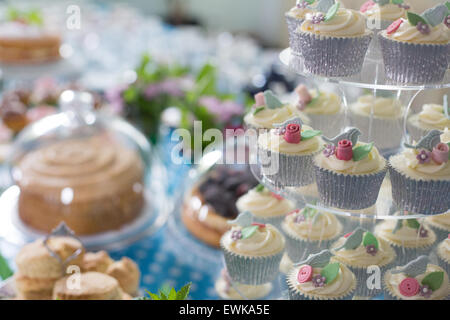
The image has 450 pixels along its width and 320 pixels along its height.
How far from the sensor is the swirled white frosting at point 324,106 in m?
1.63

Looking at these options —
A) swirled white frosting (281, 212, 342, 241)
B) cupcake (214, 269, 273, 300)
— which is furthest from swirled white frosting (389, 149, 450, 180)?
cupcake (214, 269, 273, 300)

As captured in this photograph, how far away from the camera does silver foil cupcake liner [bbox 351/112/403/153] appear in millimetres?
1535

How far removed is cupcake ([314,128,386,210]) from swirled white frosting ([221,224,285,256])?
0.74 ft

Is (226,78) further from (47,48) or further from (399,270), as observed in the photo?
(399,270)

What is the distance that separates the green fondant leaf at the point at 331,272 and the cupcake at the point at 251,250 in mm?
214

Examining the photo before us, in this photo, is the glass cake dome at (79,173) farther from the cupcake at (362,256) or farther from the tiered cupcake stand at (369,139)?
the cupcake at (362,256)

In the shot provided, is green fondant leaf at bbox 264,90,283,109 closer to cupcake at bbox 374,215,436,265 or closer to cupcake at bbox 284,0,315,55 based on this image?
cupcake at bbox 284,0,315,55

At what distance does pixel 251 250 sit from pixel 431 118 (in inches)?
25.8

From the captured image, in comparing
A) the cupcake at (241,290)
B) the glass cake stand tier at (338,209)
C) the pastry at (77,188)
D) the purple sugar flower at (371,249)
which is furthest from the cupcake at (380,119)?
the pastry at (77,188)

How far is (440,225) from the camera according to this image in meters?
1.51

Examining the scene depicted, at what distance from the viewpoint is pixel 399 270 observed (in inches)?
51.3

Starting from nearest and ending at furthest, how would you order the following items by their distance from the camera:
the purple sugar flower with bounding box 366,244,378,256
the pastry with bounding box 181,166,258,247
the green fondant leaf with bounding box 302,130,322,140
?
the green fondant leaf with bounding box 302,130,322,140, the purple sugar flower with bounding box 366,244,378,256, the pastry with bounding box 181,166,258,247

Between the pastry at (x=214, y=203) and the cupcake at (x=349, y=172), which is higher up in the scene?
the cupcake at (x=349, y=172)

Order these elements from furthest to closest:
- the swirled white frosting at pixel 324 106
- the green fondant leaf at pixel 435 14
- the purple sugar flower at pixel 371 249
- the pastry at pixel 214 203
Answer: the pastry at pixel 214 203
the swirled white frosting at pixel 324 106
the purple sugar flower at pixel 371 249
the green fondant leaf at pixel 435 14
